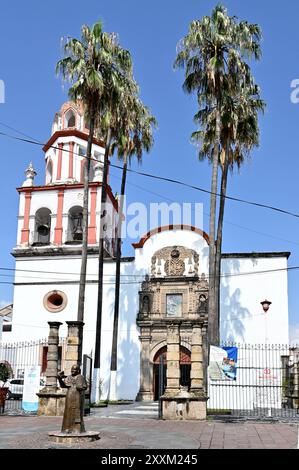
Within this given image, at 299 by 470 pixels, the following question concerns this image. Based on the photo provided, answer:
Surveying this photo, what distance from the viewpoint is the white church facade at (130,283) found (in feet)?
97.0

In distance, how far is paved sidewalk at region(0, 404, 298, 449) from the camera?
1099 cm

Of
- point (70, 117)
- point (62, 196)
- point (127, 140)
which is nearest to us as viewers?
point (127, 140)

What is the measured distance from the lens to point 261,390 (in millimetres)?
22594

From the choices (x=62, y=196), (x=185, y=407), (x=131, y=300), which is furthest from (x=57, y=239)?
(x=185, y=407)

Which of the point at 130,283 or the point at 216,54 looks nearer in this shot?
the point at 216,54

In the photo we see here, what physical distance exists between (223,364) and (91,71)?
12.7m

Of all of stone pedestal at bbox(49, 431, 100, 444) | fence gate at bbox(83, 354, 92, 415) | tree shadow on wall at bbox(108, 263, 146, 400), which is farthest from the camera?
tree shadow on wall at bbox(108, 263, 146, 400)

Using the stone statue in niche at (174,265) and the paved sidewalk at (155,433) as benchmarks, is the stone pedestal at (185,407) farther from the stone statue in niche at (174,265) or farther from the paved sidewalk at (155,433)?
the stone statue in niche at (174,265)

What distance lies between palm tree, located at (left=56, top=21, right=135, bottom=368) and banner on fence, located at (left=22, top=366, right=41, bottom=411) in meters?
5.47

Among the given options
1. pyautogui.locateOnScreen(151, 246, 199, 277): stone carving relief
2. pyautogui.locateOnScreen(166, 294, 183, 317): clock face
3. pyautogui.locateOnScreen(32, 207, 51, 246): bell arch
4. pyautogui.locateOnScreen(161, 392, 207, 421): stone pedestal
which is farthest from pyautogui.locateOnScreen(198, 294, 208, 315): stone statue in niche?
pyautogui.locateOnScreen(161, 392, 207, 421): stone pedestal

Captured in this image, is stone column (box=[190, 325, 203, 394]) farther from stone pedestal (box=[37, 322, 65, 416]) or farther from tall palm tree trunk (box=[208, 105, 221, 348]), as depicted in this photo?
stone pedestal (box=[37, 322, 65, 416])

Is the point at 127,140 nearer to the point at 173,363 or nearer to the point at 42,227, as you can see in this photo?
the point at 42,227

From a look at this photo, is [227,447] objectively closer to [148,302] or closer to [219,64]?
[219,64]

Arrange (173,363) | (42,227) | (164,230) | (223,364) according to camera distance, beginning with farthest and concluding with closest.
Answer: (42,227)
(164,230)
(223,364)
(173,363)
